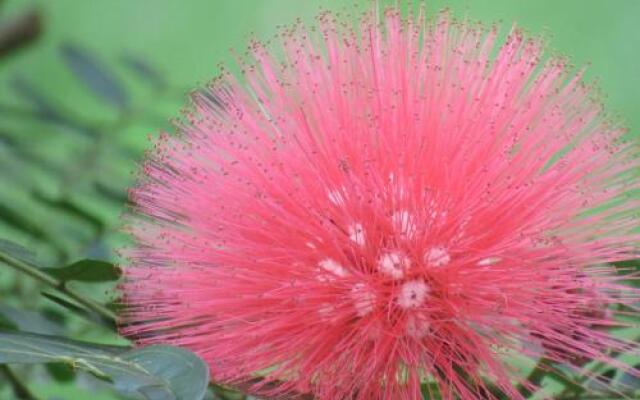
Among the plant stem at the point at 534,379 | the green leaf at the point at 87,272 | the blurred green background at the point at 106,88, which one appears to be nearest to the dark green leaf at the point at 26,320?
the blurred green background at the point at 106,88

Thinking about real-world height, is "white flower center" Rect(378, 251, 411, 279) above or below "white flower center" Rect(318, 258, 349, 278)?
above

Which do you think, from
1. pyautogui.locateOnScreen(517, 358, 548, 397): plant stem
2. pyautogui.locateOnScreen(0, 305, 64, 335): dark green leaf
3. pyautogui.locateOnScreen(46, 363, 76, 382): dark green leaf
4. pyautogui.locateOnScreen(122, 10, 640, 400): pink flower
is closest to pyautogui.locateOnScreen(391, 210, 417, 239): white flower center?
pyautogui.locateOnScreen(122, 10, 640, 400): pink flower

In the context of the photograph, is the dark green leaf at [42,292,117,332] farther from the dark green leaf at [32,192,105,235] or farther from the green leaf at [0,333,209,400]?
the dark green leaf at [32,192,105,235]

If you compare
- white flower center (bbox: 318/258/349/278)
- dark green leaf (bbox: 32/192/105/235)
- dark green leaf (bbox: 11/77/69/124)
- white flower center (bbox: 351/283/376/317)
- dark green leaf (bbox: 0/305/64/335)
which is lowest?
dark green leaf (bbox: 0/305/64/335)

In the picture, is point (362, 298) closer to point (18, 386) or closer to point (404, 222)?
point (404, 222)

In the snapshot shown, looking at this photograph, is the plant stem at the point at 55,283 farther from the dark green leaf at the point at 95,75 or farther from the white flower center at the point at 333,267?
the dark green leaf at the point at 95,75

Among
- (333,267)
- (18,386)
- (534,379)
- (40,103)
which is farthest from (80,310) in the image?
(40,103)

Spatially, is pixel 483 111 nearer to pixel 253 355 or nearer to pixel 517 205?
pixel 517 205
